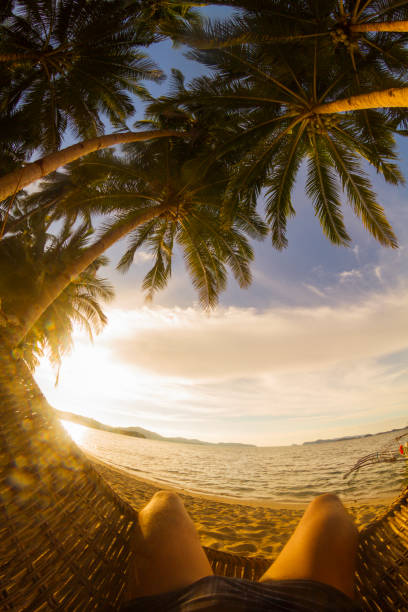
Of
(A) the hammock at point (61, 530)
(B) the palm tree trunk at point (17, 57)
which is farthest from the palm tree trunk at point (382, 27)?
(B) the palm tree trunk at point (17, 57)

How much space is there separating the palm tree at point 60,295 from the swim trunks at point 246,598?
7.47 meters

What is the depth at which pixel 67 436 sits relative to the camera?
5.34ft

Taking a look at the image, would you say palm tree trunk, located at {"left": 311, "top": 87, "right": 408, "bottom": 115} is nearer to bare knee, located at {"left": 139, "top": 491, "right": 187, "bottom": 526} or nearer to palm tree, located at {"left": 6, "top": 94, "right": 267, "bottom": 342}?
palm tree, located at {"left": 6, "top": 94, "right": 267, "bottom": 342}

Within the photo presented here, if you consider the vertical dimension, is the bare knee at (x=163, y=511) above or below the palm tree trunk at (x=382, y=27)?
below

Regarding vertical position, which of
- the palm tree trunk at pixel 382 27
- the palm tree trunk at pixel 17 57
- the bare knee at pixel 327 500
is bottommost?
the bare knee at pixel 327 500

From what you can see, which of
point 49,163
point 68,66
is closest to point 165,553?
point 49,163

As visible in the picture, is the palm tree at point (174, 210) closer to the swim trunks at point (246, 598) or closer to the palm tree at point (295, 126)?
the palm tree at point (295, 126)

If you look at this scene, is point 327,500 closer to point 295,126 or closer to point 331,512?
point 331,512

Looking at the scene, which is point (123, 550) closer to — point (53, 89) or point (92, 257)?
point (92, 257)

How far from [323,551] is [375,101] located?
505 centimetres

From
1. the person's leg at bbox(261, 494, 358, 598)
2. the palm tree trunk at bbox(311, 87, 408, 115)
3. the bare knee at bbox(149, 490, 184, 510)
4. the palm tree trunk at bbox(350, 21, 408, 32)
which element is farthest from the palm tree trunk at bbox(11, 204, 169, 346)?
the palm tree trunk at bbox(350, 21, 408, 32)

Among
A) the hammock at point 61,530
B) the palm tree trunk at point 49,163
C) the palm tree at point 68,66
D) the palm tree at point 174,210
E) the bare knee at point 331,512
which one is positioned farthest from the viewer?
the palm tree at point 174,210

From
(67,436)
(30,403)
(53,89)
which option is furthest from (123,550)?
(53,89)

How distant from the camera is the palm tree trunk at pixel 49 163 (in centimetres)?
423
